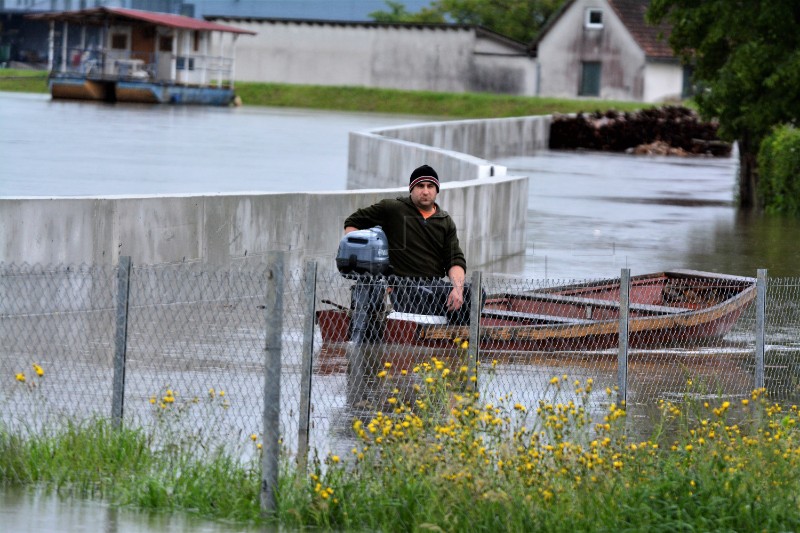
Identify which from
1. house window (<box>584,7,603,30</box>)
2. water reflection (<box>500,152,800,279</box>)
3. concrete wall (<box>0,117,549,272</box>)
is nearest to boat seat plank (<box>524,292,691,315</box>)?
concrete wall (<box>0,117,549,272</box>)

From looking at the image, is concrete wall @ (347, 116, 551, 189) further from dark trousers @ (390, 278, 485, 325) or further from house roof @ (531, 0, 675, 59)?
house roof @ (531, 0, 675, 59)

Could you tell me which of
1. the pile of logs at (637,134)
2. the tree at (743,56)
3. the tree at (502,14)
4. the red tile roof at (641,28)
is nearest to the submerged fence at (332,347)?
the tree at (743,56)

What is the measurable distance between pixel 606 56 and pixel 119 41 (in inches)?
1105

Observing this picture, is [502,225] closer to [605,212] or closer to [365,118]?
[605,212]

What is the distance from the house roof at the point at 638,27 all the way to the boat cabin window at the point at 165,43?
2324 cm

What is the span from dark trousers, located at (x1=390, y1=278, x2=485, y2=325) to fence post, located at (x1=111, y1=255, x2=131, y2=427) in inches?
151

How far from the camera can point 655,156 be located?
59.4 m

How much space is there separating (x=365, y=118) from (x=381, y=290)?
62.6 meters

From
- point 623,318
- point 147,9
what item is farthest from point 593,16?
point 623,318

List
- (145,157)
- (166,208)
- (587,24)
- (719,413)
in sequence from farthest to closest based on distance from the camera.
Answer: (587,24)
(145,157)
(166,208)
(719,413)

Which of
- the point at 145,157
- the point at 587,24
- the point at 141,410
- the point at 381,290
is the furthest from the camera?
the point at 587,24

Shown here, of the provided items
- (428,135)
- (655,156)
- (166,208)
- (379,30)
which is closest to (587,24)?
(379,30)

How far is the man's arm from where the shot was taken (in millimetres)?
11852

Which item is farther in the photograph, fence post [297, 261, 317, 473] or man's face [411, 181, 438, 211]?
man's face [411, 181, 438, 211]
